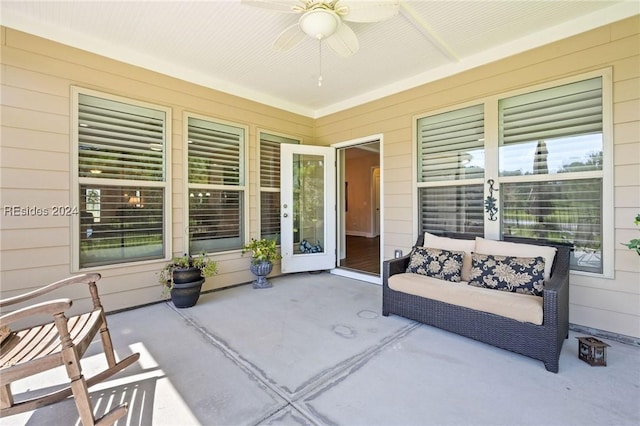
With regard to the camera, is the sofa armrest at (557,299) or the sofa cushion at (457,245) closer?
the sofa armrest at (557,299)

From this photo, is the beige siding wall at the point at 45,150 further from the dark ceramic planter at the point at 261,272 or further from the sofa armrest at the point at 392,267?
the sofa armrest at the point at 392,267

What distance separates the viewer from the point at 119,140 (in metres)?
3.27

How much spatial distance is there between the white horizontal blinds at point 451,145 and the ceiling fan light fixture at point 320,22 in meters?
2.00

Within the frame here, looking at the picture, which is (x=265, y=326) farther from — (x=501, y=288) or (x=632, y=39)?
(x=632, y=39)

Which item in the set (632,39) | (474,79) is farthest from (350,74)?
(632,39)

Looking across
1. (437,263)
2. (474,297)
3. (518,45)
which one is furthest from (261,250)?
(518,45)

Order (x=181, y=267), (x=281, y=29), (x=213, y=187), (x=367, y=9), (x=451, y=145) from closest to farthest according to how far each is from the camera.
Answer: (x=367, y=9)
(x=281, y=29)
(x=181, y=267)
(x=451, y=145)
(x=213, y=187)

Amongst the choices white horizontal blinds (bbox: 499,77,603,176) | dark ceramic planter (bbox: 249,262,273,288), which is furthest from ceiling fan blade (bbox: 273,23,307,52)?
dark ceramic planter (bbox: 249,262,273,288)

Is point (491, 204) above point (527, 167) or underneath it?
underneath

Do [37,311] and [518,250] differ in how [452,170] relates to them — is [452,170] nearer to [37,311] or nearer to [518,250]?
[518,250]

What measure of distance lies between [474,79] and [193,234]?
4.01m

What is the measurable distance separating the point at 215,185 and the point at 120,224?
122cm

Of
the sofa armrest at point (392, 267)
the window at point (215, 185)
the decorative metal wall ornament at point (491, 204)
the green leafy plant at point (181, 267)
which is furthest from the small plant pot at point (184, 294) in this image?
the decorative metal wall ornament at point (491, 204)

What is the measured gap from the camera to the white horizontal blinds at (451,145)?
3424 mm
